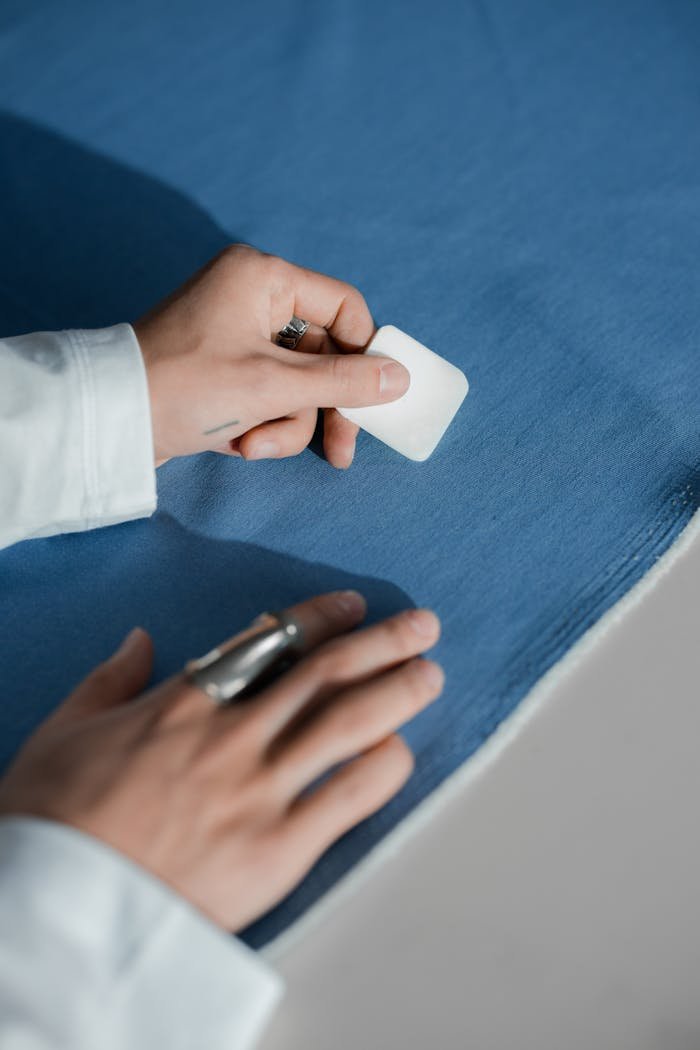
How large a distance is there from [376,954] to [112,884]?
6.8 inches

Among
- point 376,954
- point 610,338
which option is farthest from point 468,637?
point 610,338

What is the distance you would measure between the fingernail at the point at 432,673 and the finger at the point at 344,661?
0.01 meters

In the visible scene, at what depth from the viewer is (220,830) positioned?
518 mm

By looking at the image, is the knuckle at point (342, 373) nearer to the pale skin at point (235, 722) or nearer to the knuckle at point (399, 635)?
the pale skin at point (235, 722)

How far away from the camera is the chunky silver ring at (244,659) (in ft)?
1.85

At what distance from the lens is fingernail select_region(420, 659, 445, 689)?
59cm

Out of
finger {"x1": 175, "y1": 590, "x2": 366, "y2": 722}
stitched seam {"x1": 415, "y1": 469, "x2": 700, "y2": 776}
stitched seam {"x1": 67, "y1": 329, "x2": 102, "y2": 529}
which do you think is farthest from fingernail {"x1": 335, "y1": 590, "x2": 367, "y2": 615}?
stitched seam {"x1": 67, "y1": 329, "x2": 102, "y2": 529}

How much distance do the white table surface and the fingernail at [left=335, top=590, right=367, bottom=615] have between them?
0.47 ft

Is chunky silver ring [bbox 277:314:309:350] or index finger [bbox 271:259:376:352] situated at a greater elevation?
index finger [bbox 271:259:376:352]

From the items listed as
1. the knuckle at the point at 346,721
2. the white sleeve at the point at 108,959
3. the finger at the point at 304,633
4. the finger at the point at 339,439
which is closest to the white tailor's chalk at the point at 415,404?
the finger at the point at 339,439

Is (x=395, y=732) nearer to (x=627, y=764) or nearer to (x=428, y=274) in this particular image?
(x=627, y=764)

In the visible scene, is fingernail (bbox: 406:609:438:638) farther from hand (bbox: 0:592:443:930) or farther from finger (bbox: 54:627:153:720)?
finger (bbox: 54:627:153:720)

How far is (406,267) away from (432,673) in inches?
17.7

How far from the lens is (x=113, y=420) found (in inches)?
26.1
